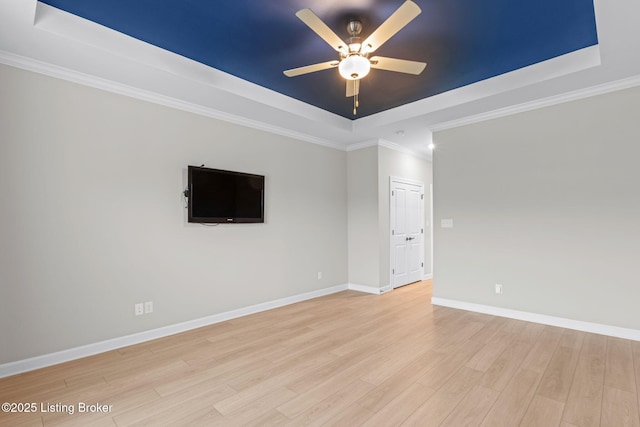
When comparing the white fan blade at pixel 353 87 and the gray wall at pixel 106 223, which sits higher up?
the white fan blade at pixel 353 87

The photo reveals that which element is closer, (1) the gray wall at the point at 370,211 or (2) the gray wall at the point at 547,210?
(2) the gray wall at the point at 547,210

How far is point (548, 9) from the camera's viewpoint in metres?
2.31

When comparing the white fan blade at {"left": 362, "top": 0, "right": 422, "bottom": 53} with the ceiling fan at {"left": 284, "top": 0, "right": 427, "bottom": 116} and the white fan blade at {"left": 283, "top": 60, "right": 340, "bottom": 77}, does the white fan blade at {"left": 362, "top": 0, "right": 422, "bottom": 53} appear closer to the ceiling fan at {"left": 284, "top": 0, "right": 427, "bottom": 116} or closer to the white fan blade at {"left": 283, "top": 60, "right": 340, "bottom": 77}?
the ceiling fan at {"left": 284, "top": 0, "right": 427, "bottom": 116}

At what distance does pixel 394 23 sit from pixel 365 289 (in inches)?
167

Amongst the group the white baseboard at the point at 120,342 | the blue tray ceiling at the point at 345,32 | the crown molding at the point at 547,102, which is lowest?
the white baseboard at the point at 120,342

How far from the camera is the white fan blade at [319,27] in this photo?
200cm

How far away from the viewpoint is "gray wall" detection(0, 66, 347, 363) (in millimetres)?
2621

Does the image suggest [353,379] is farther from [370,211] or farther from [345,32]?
[370,211]

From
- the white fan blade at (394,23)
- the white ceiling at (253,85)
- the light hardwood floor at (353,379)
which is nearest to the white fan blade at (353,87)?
the white fan blade at (394,23)

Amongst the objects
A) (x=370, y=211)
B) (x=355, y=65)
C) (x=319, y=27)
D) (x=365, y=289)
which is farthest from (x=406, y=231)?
(x=319, y=27)

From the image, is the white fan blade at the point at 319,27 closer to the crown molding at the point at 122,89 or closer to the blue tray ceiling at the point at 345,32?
the blue tray ceiling at the point at 345,32

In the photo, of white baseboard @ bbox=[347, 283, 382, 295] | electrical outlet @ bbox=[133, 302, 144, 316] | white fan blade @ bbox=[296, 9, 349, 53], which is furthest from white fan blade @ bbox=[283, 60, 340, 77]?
white baseboard @ bbox=[347, 283, 382, 295]

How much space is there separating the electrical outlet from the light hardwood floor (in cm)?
32

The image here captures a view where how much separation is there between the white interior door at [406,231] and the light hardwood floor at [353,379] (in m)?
2.08
